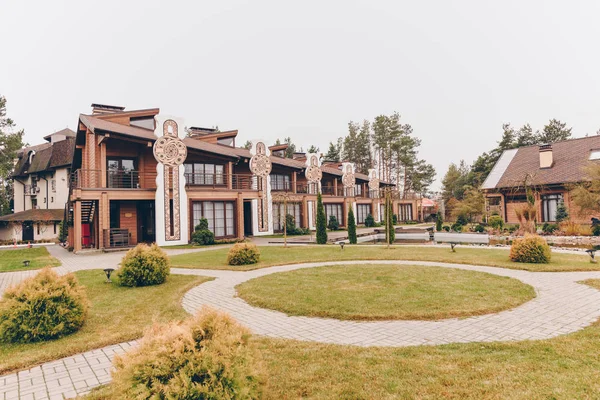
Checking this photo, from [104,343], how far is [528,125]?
5969cm

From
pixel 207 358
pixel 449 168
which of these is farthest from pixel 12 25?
pixel 449 168

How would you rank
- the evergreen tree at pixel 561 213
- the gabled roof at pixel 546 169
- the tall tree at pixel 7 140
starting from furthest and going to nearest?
the tall tree at pixel 7 140
the gabled roof at pixel 546 169
the evergreen tree at pixel 561 213

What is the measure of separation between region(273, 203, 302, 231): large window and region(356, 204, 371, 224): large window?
9984mm

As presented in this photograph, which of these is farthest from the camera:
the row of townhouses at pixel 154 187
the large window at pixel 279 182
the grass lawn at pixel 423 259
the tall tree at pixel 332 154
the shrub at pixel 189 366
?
the tall tree at pixel 332 154

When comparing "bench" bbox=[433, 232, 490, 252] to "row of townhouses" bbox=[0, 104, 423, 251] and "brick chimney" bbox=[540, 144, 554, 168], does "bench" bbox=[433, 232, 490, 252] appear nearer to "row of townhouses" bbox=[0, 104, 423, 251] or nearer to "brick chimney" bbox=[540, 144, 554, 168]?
"row of townhouses" bbox=[0, 104, 423, 251]

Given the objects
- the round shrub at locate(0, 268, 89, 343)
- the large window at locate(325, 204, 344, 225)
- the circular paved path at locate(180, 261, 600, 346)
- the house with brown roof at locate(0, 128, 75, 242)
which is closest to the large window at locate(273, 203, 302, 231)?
the large window at locate(325, 204, 344, 225)

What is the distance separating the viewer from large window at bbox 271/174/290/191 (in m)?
31.8

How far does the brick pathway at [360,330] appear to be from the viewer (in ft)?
13.4

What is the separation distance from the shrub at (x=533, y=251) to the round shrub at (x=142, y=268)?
12.0 metres

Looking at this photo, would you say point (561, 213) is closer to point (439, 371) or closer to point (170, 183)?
point (170, 183)

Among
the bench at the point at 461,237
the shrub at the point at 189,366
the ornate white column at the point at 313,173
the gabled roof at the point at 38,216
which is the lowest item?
the bench at the point at 461,237

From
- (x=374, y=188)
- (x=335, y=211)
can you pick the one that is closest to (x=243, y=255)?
(x=335, y=211)

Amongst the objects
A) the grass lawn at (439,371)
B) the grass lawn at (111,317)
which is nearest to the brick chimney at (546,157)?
the grass lawn at (439,371)

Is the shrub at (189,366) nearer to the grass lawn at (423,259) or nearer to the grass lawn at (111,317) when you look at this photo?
the grass lawn at (111,317)
